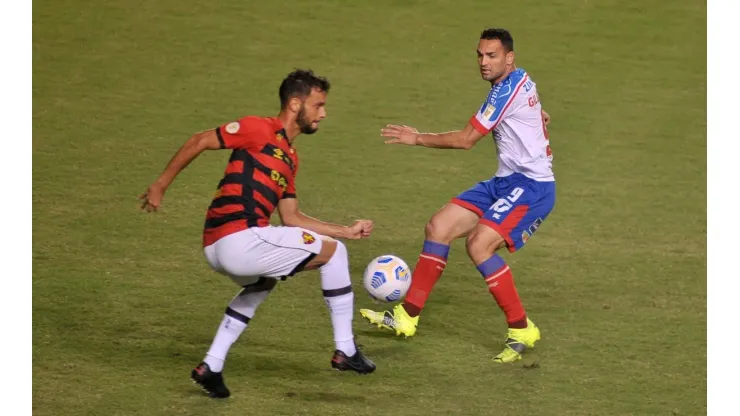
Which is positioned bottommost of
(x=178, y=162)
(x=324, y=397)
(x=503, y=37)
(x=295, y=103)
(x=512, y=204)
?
(x=324, y=397)

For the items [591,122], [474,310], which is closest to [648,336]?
[474,310]

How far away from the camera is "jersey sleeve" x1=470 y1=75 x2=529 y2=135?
759cm

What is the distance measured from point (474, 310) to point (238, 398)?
2122mm

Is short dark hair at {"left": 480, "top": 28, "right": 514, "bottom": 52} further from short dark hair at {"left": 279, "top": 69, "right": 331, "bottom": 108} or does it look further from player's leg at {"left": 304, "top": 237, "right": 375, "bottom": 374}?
player's leg at {"left": 304, "top": 237, "right": 375, "bottom": 374}

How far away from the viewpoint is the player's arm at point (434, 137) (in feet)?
24.7

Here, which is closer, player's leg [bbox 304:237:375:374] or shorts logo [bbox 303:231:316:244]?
shorts logo [bbox 303:231:316:244]

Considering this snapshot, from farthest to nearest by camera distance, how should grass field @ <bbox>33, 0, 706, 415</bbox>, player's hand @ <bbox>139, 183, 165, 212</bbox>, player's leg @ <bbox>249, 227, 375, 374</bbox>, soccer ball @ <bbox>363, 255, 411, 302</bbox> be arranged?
soccer ball @ <bbox>363, 255, 411, 302</bbox>, grass field @ <bbox>33, 0, 706, 415</bbox>, player's leg @ <bbox>249, 227, 375, 374</bbox>, player's hand @ <bbox>139, 183, 165, 212</bbox>

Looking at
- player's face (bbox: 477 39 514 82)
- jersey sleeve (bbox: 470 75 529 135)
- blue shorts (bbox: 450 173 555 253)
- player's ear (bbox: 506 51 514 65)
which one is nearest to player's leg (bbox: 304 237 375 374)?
blue shorts (bbox: 450 173 555 253)

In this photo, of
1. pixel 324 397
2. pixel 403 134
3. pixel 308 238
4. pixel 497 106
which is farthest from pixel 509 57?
pixel 324 397

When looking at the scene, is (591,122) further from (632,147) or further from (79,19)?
(79,19)

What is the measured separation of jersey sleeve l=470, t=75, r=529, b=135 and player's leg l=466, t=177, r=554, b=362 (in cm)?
46

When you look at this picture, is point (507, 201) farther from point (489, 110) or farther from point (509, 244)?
point (489, 110)

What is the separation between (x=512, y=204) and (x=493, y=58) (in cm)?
91

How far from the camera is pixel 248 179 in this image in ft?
21.9
